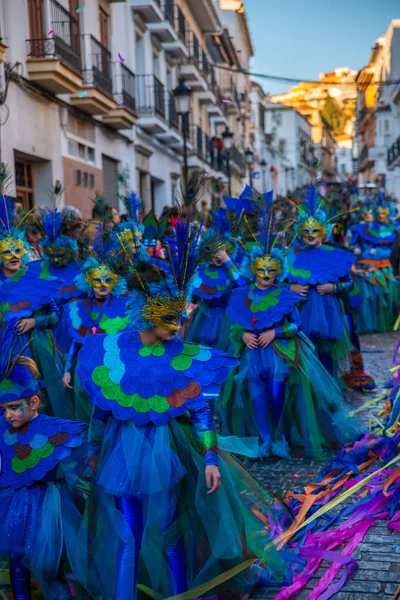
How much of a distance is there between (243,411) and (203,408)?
290cm

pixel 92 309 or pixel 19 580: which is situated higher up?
pixel 92 309

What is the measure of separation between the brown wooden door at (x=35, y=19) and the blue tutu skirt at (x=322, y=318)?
30.3 ft

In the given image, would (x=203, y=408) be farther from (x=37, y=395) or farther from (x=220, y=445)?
(x=37, y=395)

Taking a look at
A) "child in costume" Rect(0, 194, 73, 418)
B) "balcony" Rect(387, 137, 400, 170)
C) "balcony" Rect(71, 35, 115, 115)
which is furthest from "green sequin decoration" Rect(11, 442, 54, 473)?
"balcony" Rect(387, 137, 400, 170)

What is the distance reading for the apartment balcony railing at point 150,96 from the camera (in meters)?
23.4

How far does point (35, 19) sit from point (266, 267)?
10510mm

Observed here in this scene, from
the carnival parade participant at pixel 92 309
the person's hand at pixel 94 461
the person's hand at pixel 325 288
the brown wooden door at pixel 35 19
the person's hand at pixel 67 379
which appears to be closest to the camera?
the person's hand at pixel 94 461

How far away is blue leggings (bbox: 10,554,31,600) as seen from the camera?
391 cm

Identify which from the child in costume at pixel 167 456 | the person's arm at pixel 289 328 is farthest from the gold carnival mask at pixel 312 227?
the child in costume at pixel 167 456

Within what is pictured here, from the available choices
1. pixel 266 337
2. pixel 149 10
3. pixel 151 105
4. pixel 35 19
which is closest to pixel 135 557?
pixel 266 337

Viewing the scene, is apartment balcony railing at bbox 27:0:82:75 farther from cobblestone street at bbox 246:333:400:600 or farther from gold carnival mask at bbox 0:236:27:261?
cobblestone street at bbox 246:333:400:600

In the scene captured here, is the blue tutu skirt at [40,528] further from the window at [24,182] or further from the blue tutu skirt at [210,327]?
the window at [24,182]

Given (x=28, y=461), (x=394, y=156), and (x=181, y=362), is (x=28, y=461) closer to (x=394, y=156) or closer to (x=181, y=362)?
(x=181, y=362)

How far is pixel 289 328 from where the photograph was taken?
21.1 feet
